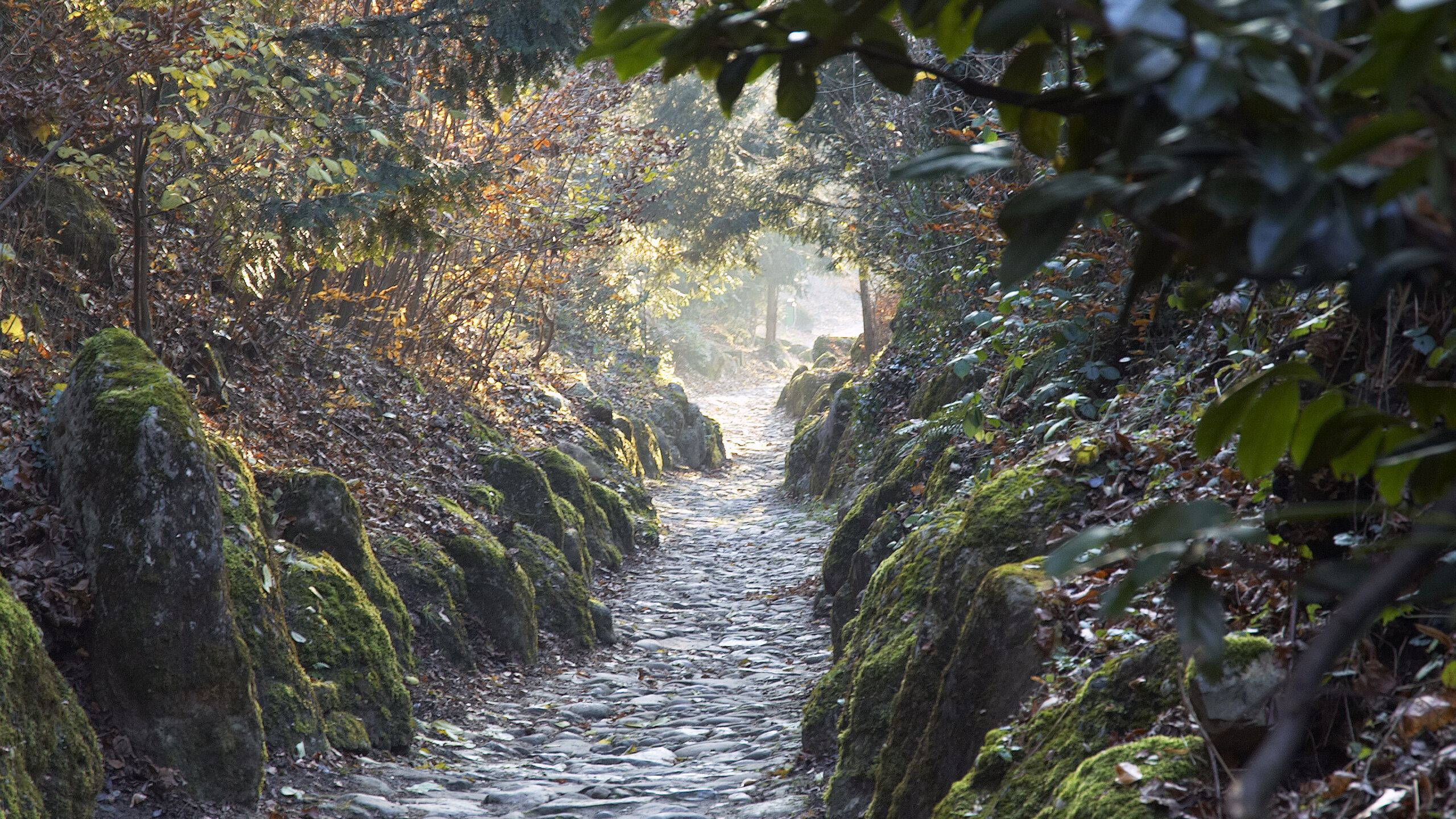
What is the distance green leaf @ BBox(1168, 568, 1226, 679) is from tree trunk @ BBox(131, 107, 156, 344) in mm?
6716

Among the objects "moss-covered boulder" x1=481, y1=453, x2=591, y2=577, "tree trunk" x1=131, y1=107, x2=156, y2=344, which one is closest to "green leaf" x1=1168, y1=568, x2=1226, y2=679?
"tree trunk" x1=131, y1=107, x2=156, y2=344

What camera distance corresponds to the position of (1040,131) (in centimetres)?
133

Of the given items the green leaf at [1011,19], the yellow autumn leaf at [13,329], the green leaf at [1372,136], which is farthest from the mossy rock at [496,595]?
the green leaf at [1372,136]

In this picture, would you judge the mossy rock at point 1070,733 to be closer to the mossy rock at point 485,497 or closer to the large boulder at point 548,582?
the large boulder at point 548,582

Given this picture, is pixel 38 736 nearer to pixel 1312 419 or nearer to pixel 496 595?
pixel 496 595

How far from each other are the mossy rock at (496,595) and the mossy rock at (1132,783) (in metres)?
5.35

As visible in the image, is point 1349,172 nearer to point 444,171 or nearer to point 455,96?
point 444,171

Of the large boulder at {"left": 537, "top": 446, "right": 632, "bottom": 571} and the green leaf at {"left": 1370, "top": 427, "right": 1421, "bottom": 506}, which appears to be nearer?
the green leaf at {"left": 1370, "top": 427, "right": 1421, "bottom": 506}

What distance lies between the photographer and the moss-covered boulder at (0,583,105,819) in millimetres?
3430

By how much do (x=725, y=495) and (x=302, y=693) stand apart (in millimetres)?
12903

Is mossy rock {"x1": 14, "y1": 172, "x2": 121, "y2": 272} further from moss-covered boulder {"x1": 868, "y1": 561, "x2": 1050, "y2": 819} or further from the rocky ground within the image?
moss-covered boulder {"x1": 868, "y1": 561, "x2": 1050, "y2": 819}

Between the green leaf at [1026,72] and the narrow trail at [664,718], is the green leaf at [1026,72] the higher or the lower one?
the higher one

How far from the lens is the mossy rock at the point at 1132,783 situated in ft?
8.22

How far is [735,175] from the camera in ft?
74.8
